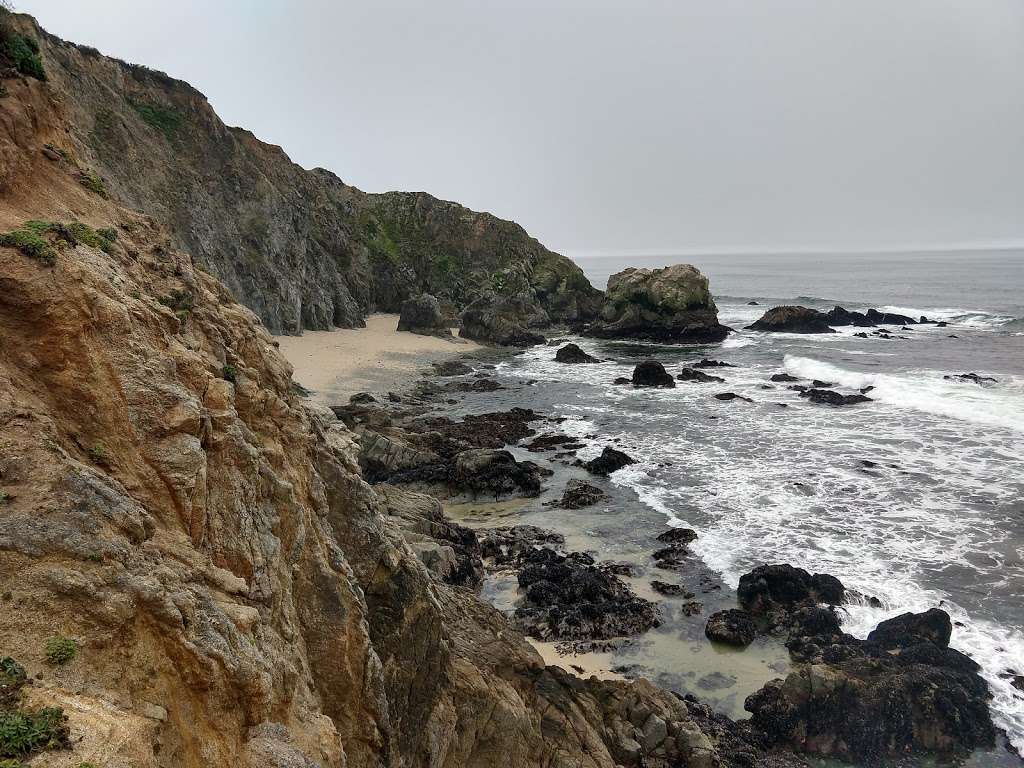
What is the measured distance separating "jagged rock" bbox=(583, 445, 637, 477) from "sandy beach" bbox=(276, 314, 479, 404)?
1432 cm

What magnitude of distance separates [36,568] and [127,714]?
1088mm

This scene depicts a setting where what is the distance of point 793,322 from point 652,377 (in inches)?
1203

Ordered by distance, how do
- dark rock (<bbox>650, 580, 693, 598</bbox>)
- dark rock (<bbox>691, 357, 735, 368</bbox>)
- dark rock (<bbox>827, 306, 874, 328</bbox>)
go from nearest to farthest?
dark rock (<bbox>650, 580, 693, 598</bbox>)
dark rock (<bbox>691, 357, 735, 368</bbox>)
dark rock (<bbox>827, 306, 874, 328</bbox>)

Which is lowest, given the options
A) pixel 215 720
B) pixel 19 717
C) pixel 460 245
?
pixel 215 720

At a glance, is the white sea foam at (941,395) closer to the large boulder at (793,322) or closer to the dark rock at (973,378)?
the dark rock at (973,378)

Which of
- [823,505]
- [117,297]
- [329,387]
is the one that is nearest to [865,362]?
[823,505]

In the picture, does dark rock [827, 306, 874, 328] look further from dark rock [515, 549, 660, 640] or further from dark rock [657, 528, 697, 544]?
dark rock [515, 549, 660, 640]

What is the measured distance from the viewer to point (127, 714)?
367 centimetres

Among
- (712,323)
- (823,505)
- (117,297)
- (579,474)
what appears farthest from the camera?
(712,323)

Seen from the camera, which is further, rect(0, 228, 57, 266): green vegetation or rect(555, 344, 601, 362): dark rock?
rect(555, 344, 601, 362): dark rock

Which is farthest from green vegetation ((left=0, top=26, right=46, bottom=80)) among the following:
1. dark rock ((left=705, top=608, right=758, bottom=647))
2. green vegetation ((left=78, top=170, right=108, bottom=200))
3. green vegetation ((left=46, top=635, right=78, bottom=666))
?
dark rock ((left=705, top=608, right=758, bottom=647))

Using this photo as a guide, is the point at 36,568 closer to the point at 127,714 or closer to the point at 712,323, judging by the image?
the point at 127,714

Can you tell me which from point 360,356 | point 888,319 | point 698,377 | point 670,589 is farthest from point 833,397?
point 888,319

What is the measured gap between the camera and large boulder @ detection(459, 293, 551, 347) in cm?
5675
